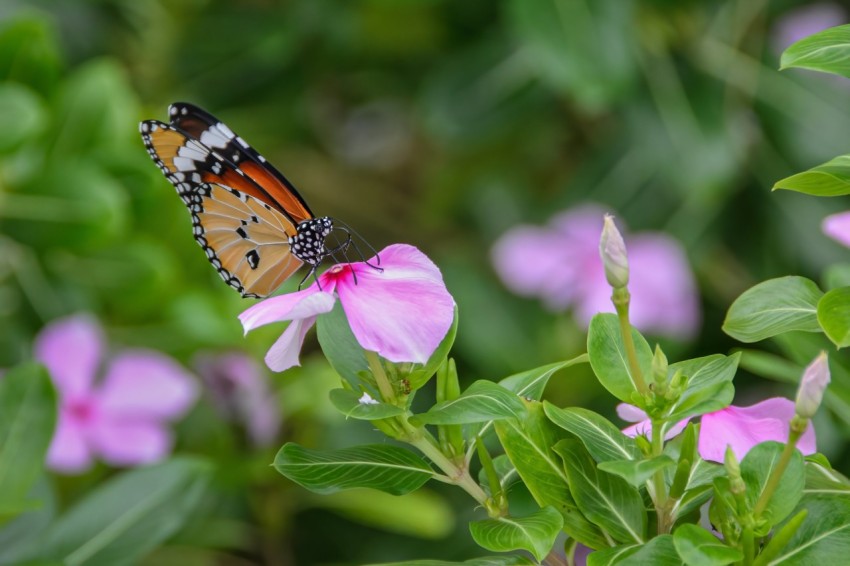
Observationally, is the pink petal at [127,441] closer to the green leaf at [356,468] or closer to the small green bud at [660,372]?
the green leaf at [356,468]

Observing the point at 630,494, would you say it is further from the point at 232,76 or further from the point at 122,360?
the point at 232,76

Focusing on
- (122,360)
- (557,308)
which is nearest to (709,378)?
(122,360)

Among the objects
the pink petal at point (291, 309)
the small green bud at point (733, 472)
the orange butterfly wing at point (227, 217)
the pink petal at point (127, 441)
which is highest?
the orange butterfly wing at point (227, 217)

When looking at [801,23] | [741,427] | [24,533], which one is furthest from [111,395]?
[801,23]

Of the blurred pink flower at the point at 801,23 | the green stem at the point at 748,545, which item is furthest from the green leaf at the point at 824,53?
the blurred pink flower at the point at 801,23

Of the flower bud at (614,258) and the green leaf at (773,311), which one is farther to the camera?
the green leaf at (773,311)

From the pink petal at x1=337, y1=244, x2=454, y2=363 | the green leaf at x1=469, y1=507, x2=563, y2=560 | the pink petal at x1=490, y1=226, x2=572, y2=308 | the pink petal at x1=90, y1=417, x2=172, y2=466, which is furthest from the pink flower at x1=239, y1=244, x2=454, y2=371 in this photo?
the pink petal at x1=490, y1=226, x2=572, y2=308

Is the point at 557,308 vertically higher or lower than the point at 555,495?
lower
